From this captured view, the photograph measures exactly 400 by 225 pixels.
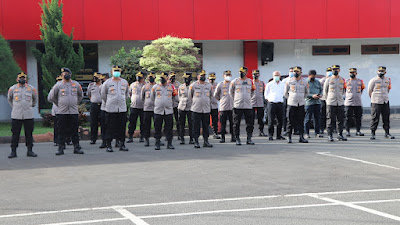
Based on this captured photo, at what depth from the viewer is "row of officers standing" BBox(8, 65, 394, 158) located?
13727 mm

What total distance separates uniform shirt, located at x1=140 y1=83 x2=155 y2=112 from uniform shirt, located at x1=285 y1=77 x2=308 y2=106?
12.4 ft

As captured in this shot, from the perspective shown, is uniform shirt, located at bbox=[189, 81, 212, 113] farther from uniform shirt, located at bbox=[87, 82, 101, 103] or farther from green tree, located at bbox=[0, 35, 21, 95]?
green tree, located at bbox=[0, 35, 21, 95]

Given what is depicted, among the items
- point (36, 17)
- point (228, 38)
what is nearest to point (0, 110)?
point (36, 17)

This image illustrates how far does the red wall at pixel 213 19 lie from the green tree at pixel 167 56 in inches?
123

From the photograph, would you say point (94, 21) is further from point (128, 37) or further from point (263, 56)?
point (263, 56)

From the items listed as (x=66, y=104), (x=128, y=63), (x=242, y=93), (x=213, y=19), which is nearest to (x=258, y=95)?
(x=242, y=93)

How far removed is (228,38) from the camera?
2527 centimetres

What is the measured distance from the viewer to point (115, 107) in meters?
14.0

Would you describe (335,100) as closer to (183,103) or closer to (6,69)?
(183,103)

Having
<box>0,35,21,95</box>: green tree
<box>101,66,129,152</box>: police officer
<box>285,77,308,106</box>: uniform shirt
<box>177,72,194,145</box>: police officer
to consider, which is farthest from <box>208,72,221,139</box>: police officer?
<box>0,35,21,95</box>: green tree

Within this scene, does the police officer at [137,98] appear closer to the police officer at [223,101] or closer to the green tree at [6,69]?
the police officer at [223,101]

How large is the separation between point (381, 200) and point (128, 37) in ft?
60.5

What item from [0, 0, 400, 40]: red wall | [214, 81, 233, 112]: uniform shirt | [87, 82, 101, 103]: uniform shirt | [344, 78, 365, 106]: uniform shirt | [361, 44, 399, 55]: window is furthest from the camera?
[361, 44, 399, 55]: window

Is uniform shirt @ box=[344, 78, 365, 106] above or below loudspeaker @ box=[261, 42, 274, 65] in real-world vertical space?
below
